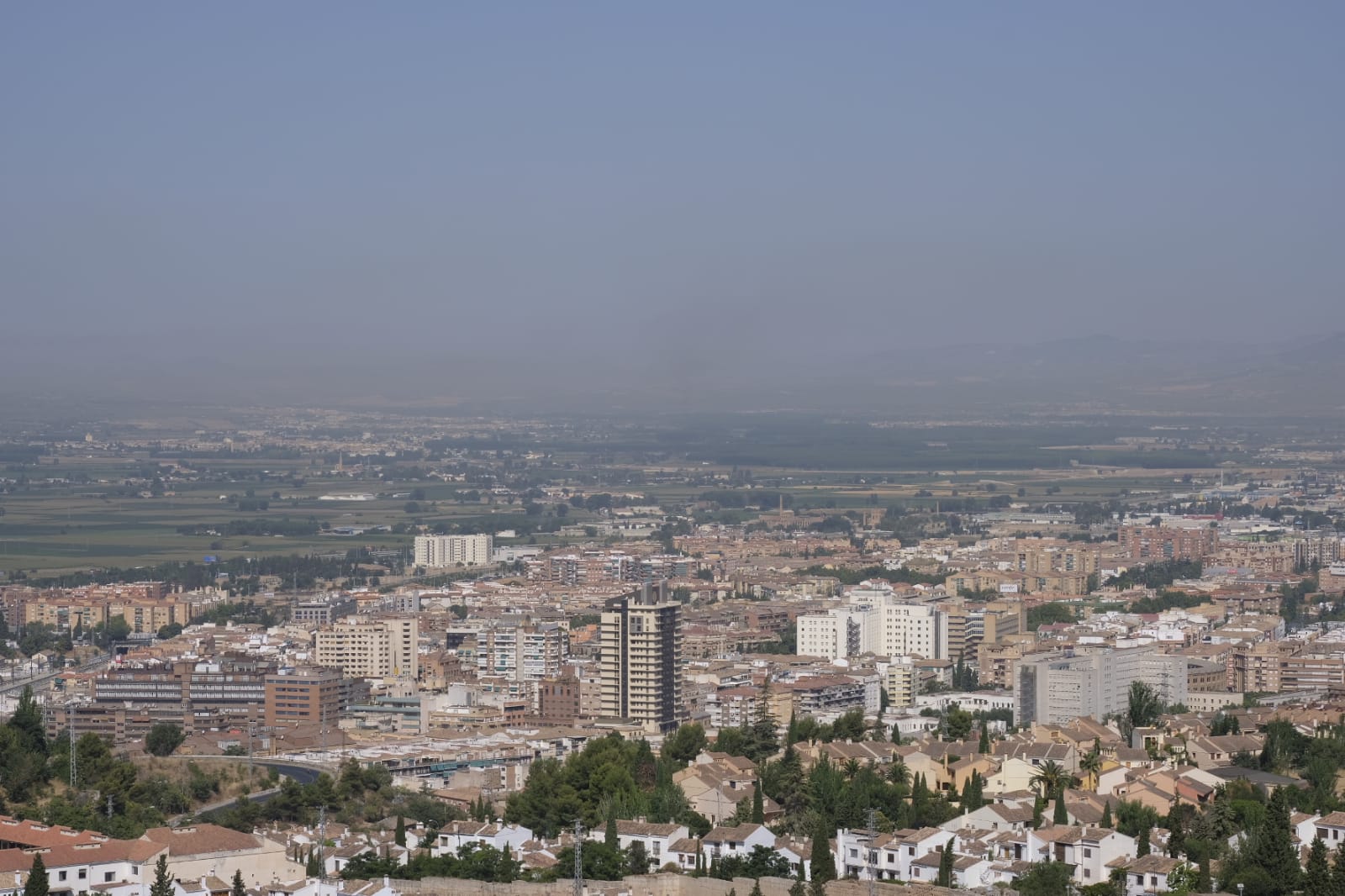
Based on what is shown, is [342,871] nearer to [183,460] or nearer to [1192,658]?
[1192,658]

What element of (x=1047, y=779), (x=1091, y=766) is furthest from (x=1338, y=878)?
(x=1091, y=766)

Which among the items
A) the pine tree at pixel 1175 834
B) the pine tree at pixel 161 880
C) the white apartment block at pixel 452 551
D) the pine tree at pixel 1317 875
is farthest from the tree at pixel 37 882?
the white apartment block at pixel 452 551

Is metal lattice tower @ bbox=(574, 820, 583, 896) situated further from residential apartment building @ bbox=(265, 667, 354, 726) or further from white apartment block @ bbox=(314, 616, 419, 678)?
white apartment block @ bbox=(314, 616, 419, 678)

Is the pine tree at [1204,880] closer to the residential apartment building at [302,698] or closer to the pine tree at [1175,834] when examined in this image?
the pine tree at [1175,834]

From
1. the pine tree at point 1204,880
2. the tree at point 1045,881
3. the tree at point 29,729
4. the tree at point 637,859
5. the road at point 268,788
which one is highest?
the tree at point 29,729

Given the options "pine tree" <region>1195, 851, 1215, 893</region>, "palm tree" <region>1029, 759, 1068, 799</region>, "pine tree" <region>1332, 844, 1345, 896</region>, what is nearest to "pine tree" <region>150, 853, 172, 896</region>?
"pine tree" <region>1195, 851, 1215, 893</region>

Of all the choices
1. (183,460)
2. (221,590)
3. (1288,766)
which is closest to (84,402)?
(183,460)
